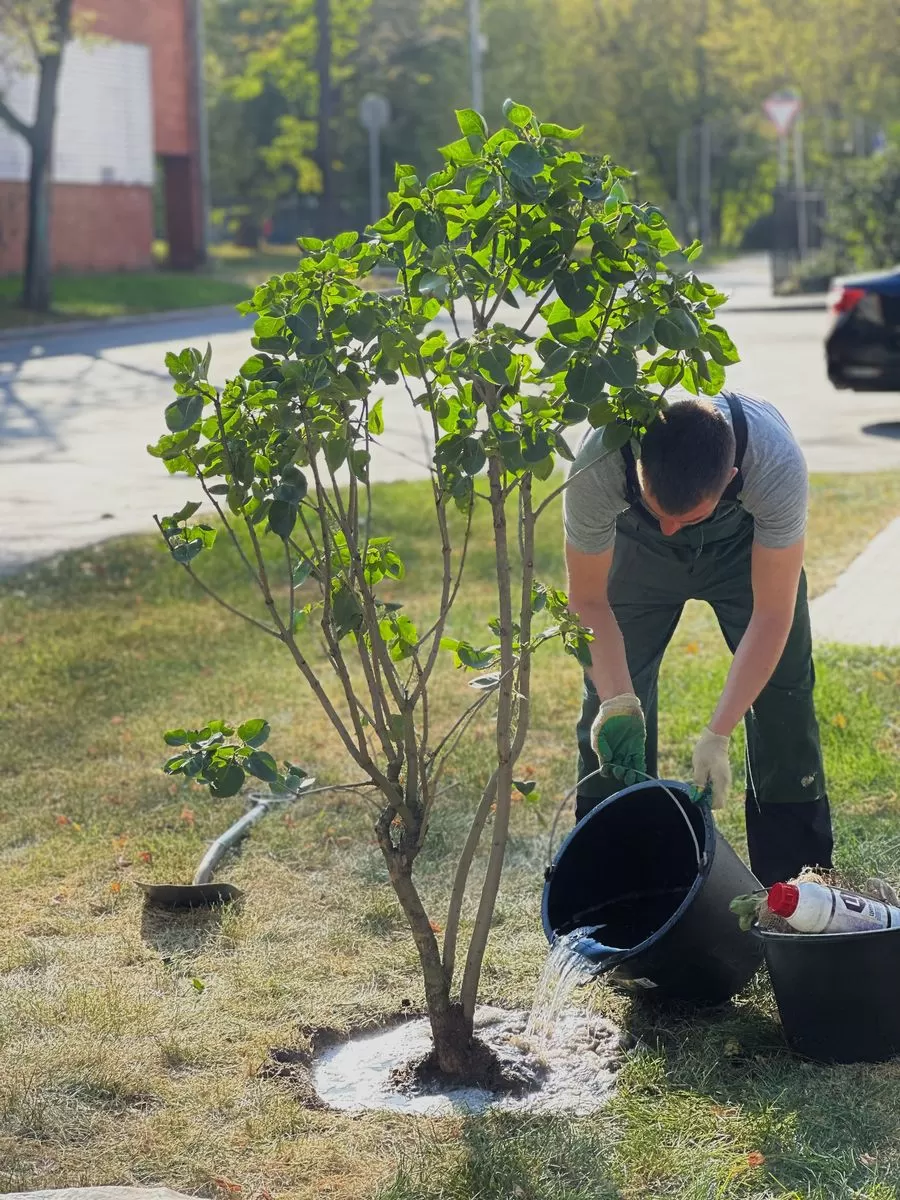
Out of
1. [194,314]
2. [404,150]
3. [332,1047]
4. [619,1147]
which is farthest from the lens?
[404,150]

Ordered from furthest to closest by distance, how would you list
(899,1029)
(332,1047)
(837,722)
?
1. (837,722)
2. (332,1047)
3. (899,1029)

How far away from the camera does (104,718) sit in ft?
19.9

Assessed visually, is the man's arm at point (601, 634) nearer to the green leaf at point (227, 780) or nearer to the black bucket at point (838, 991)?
the black bucket at point (838, 991)

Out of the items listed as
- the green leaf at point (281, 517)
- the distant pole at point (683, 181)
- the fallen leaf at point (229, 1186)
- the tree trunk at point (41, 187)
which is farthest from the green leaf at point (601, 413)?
the distant pole at point (683, 181)

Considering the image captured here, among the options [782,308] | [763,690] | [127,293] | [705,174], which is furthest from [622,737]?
[705,174]

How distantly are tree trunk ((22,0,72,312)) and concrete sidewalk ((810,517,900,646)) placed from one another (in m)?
18.3

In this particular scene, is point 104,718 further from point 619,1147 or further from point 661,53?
point 661,53

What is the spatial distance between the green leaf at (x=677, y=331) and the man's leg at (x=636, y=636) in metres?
1.18

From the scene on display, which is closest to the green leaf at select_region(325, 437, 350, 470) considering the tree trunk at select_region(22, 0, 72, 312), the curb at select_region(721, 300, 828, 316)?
the tree trunk at select_region(22, 0, 72, 312)

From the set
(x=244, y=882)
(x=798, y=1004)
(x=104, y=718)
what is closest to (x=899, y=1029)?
(x=798, y=1004)

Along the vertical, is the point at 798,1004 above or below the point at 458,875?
below

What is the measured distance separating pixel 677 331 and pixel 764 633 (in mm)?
990

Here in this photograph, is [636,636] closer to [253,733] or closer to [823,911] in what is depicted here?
[823,911]

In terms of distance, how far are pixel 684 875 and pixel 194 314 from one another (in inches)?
890
